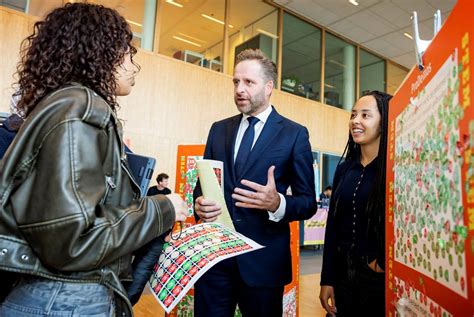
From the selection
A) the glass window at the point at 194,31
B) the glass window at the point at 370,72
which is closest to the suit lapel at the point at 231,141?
the glass window at the point at 194,31

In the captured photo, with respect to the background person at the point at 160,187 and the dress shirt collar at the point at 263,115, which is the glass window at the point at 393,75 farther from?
the dress shirt collar at the point at 263,115

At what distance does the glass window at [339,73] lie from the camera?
9273 mm

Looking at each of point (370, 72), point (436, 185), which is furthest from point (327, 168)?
point (436, 185)

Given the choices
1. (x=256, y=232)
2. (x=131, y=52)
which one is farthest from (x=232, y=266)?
(x=131, y=52)

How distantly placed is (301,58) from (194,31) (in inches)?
117

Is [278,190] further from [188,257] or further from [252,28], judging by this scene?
[252,28]

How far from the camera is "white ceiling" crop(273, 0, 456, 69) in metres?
7.21

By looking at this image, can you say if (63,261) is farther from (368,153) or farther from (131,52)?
(368,153)

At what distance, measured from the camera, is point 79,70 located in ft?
3.10

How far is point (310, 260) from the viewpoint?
679 centimetres

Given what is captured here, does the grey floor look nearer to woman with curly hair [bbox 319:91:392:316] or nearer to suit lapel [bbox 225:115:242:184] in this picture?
woman with curly hair [bbox 319:91:392:316]

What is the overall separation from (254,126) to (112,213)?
0.99 m

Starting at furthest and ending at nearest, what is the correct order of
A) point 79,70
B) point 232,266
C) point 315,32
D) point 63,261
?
point 315,32
point 232,266
point 79,70
point 63,261

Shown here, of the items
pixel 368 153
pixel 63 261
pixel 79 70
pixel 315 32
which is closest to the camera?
pixel 63 261
